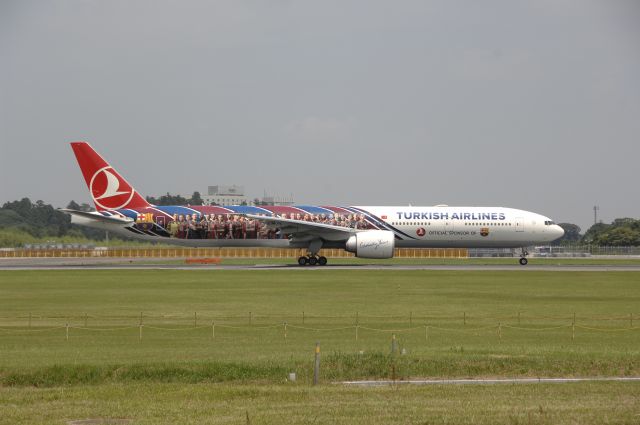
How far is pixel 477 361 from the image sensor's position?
896 inches

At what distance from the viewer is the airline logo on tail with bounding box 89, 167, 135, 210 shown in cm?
7075

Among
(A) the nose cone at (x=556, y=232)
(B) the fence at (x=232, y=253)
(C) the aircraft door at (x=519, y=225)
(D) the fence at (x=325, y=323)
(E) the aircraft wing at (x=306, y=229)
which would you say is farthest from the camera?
(B) the fence at (x=232, y=253)

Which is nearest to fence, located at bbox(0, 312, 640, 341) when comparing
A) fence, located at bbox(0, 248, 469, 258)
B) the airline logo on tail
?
the airline logo on tail

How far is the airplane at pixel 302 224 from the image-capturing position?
224 feet

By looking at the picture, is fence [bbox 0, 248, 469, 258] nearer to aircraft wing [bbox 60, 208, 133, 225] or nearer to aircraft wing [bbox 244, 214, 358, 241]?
aircraft wing [bbox 244, 214, 358, 241]

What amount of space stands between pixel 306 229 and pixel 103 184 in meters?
17.8

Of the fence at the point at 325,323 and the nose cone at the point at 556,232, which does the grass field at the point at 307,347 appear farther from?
the nose cone at the point at 556,232

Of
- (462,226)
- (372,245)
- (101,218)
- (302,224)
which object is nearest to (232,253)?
(101,218)

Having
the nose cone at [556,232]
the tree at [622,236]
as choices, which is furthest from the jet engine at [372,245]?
the tree at [622,236]

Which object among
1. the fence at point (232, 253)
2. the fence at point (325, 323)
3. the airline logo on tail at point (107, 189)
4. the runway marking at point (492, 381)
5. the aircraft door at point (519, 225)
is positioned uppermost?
the airline logo on tail at point (107, 189)

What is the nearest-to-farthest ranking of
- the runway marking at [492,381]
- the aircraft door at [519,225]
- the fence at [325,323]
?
the runway marking at [492,381], the fence at [325,323], the aircraft door at [519,225]

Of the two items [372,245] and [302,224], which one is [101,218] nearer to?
[302,224]

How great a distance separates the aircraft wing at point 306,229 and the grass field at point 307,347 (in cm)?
1110

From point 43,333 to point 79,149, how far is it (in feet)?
140
